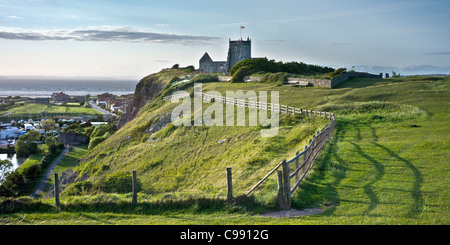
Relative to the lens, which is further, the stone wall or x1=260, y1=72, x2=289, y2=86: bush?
x1=260, y1=72, x2=289, y2=86: bush

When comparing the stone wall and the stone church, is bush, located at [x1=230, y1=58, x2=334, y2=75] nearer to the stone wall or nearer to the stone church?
the stone wall

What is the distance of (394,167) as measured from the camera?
1388 cm

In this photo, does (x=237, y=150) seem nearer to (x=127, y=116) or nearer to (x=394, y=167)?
(x=394, y=167)

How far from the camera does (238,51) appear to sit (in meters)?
95.8

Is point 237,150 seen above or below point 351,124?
below

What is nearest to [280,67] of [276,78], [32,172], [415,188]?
[276,78]

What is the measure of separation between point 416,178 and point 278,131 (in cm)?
1419

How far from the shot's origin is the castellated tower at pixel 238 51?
95.4 metres

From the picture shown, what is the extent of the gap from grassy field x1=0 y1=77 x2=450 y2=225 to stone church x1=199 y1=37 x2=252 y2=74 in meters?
61.8

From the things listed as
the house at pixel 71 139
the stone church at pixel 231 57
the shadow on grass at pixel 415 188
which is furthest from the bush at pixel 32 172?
the stone church at pixel 231 57

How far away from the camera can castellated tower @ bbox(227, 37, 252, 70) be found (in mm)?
95375

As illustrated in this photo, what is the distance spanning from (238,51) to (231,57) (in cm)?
261

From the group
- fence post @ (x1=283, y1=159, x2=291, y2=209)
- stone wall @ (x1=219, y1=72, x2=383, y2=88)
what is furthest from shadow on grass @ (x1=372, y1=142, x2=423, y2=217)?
stone wall @ (x1=219, y1=72, x2=383, y2=88)
